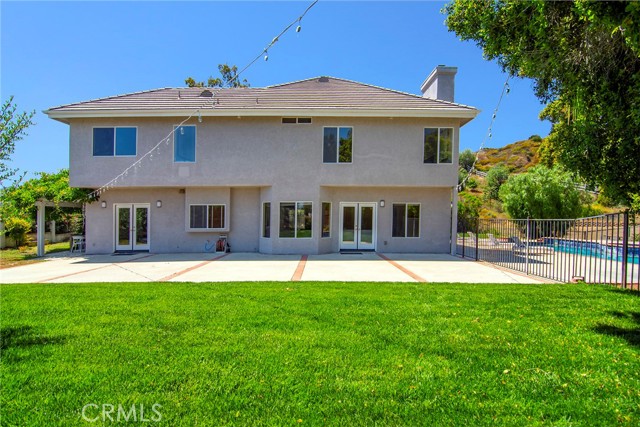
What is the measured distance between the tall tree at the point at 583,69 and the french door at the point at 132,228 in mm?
15441

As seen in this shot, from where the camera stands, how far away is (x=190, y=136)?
50.9 ft

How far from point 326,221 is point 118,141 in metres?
9.90

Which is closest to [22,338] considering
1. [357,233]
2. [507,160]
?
[357,233]

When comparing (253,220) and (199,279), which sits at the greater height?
(253,220)

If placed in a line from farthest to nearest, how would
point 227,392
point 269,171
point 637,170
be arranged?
point 269,171 < point 637,170 < point 227,392

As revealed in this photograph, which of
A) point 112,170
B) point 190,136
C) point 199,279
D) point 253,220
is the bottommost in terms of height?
point 199,279

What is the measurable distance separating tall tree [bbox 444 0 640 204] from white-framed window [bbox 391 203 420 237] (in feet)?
32.1

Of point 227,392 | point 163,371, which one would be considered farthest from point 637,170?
point 163,371

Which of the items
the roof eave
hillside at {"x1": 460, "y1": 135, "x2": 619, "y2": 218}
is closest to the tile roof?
the roof eave

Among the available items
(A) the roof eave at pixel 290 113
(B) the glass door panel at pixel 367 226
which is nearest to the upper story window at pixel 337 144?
(A) the roof eave at pixel 290 113

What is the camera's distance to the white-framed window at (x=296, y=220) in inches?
602

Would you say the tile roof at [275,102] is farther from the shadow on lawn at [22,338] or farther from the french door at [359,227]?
the shadow on lawn at [22,338]

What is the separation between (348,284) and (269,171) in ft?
26.7

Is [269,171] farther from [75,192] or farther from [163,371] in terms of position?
[163,371]
